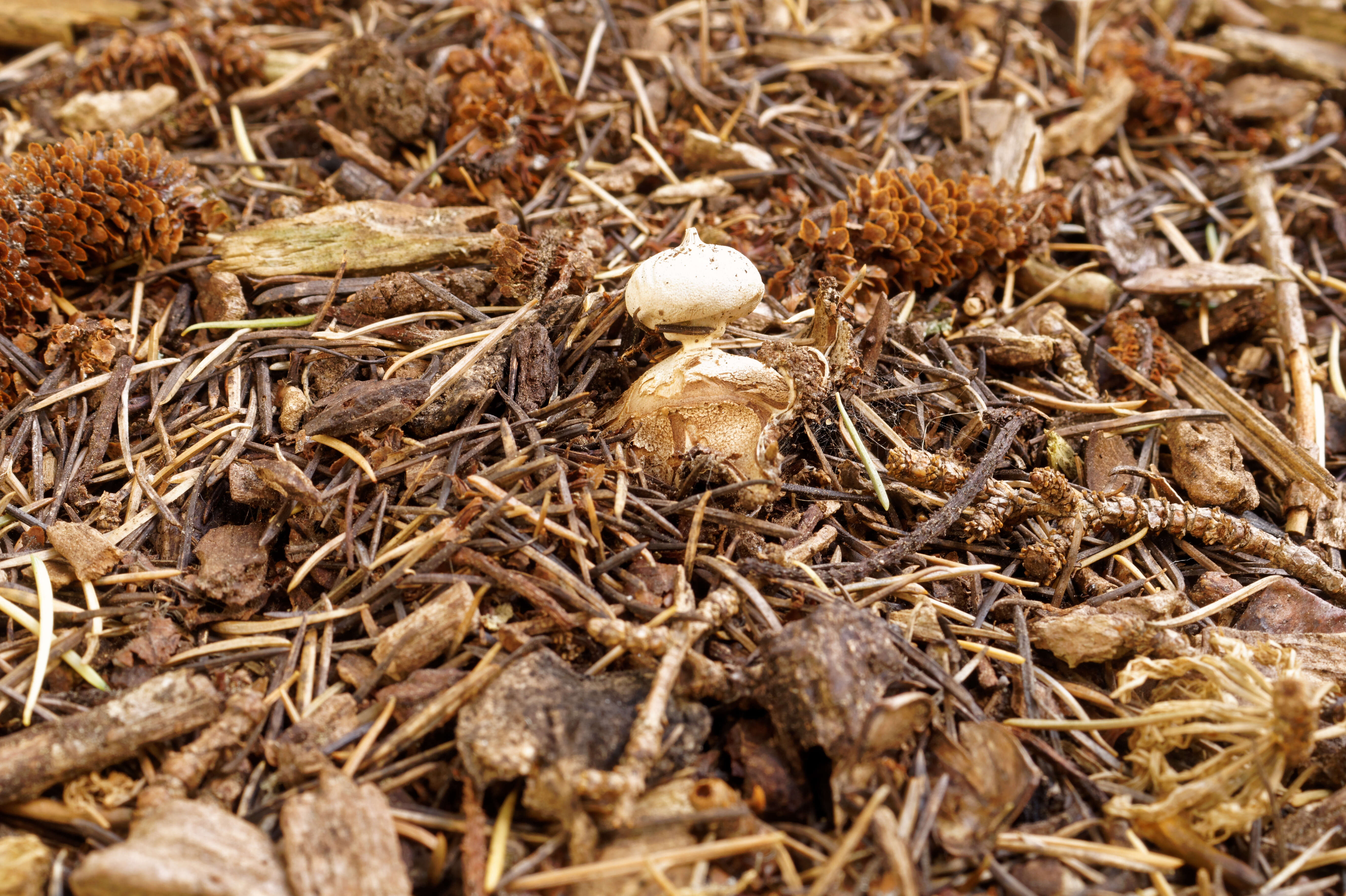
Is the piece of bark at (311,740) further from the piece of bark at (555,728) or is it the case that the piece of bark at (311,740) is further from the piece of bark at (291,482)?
the piece of bark at (291,482)

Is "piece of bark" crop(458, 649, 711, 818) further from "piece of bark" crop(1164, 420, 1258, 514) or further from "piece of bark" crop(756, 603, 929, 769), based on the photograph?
"piece of bark" crop(1164, 420, 1258, 514)

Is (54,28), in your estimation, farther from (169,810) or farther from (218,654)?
(169,810)

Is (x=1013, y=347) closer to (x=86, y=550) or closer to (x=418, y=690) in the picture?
(x=418, y=690)

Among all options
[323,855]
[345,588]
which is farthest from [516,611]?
[323,855]

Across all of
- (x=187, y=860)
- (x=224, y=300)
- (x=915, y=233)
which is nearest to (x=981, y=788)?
(x=187, y=860)

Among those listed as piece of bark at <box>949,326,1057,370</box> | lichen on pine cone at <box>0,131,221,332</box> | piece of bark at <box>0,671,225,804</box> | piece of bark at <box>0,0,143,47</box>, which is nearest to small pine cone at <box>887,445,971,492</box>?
piece of bark at <box>949,326,1057,370</box>

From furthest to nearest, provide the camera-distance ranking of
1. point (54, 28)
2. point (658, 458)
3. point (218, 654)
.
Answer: point (54, 28) → point (658, 458) → point (218, 654)

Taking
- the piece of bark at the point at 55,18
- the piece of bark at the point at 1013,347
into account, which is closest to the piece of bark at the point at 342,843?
the piece of bark at the point at 1013,347

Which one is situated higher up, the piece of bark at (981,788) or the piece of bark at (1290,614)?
the piece of bark at (981,788)
